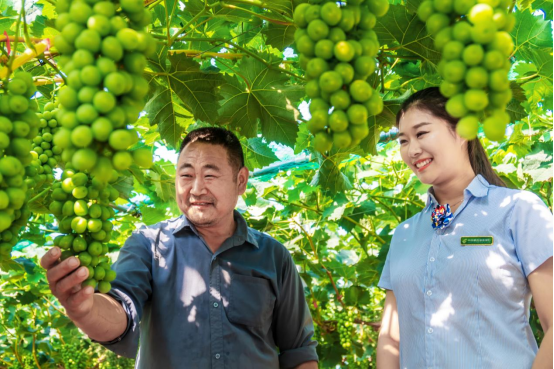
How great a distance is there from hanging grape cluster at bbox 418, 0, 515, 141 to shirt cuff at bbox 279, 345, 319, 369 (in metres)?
2.01

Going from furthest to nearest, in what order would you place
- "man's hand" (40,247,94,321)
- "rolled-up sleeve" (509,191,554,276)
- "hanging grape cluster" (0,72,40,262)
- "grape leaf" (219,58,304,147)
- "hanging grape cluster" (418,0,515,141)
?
"grape leaf" (219,58,304,147)
"rolled-up sleeve" (509,191,554,276)
"man's hand" (40,247,94,321)
"hanging grape cluster" (0,72,40,262)
"hanging grape cluster" (418,0,515,141)

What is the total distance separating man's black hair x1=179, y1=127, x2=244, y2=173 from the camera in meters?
2.52

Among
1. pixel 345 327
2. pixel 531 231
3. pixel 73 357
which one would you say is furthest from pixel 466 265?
pixel 73 357

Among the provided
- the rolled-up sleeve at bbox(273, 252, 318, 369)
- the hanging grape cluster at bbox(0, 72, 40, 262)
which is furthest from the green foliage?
the rolled-up sleeve at bbox(273, 252, 318, 369)

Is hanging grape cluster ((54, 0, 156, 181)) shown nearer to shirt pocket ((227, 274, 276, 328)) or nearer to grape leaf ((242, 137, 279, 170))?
shirt pocket ((227, 274, 276, 328))

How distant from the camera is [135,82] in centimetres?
85

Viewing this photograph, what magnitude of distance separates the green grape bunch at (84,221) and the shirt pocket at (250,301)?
3.94 feet

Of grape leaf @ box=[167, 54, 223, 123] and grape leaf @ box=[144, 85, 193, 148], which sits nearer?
grape leaf @ box=[167, 54, 223, 123]

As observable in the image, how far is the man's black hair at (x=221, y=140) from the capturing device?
2.52m

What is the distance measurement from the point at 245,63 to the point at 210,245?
1.00 meters

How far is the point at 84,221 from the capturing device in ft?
3.83

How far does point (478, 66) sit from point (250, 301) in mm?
1820

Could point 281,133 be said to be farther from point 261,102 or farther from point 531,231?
point 531,231

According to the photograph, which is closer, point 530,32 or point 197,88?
point 197,88
